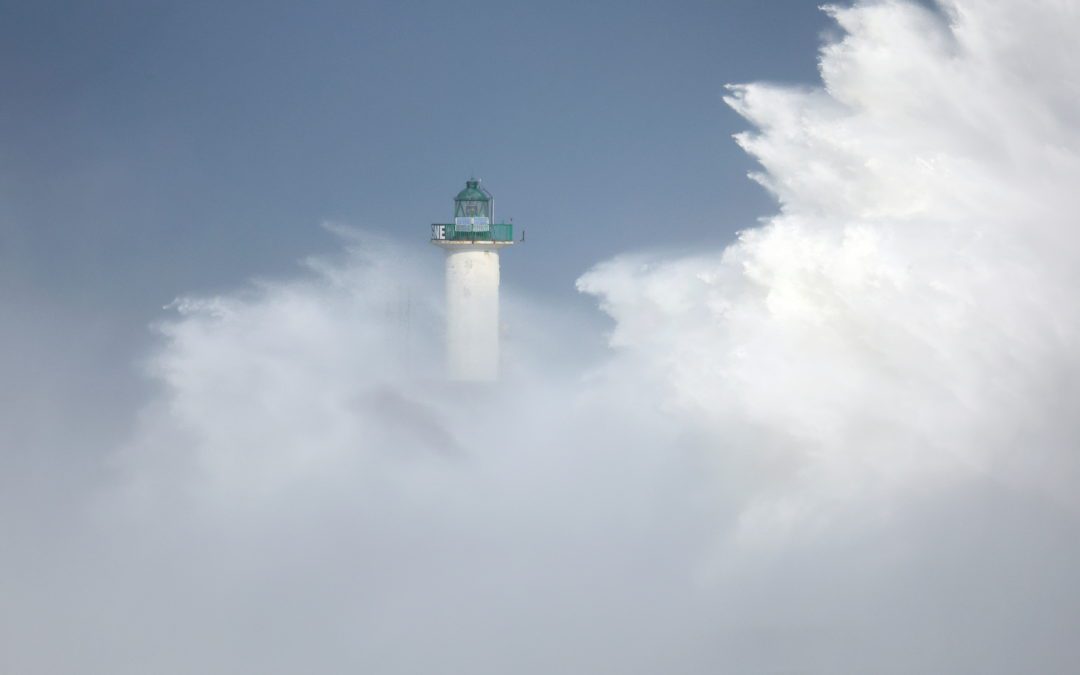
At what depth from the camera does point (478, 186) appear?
49469 millimetres

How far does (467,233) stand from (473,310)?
60.1 inches

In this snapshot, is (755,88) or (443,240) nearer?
(755,88)

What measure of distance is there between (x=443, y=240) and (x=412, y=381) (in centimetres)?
382

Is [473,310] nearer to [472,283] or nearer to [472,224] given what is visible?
[472,283]

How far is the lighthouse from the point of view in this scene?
48.8 m

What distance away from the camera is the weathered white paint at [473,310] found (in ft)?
160

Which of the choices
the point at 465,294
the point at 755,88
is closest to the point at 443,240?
the point at 465,294

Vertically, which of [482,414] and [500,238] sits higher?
[500,238]

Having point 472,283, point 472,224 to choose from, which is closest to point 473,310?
point 472,283

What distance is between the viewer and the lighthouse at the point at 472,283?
48.8 m

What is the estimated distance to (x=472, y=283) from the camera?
4884 cm

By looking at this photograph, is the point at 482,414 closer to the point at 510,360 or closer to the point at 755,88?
the point at 510,360

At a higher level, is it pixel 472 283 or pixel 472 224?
pixel 472 224

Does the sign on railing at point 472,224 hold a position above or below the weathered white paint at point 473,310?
above
